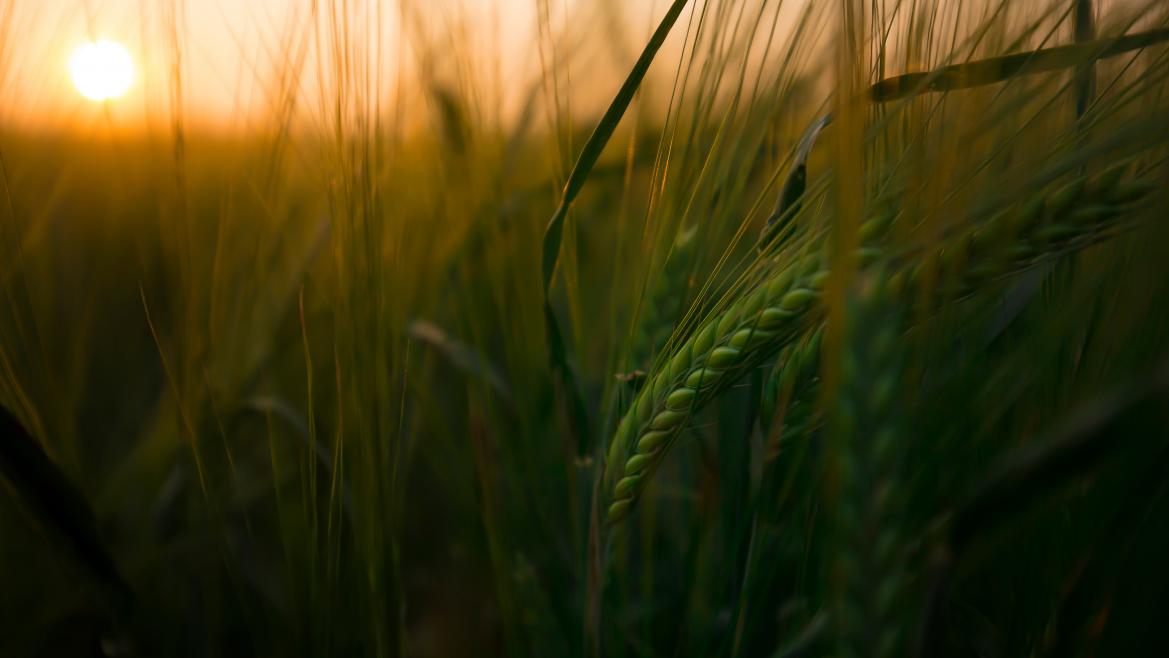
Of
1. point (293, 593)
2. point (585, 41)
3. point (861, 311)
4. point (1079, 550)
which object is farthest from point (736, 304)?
point (585, 41)

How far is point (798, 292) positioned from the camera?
11.4 inches

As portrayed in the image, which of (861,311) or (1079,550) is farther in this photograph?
(1079,550)

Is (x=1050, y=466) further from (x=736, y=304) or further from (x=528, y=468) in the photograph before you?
(x=528, y=468)

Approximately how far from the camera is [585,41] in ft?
2.77

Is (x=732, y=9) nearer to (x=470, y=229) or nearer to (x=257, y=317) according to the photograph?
(x=470, y=229)

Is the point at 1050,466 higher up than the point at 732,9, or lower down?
lower down

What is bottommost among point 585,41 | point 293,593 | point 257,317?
point 293,593

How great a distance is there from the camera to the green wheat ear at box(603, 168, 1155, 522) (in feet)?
0.90

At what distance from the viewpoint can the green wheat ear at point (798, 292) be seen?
0.27m

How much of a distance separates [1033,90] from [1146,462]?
0.15 m

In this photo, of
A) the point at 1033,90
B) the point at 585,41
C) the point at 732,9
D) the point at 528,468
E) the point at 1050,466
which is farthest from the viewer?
the point at 585,41

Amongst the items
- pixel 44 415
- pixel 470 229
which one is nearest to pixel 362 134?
pixel 470 229

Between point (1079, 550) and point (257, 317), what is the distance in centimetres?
58

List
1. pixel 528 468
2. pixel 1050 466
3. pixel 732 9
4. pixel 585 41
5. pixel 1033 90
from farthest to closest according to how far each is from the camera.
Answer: pixel 585 41 < pixel 528 468 < pixel 732 9 < pixel 1033 90 < pixel 1050 466
